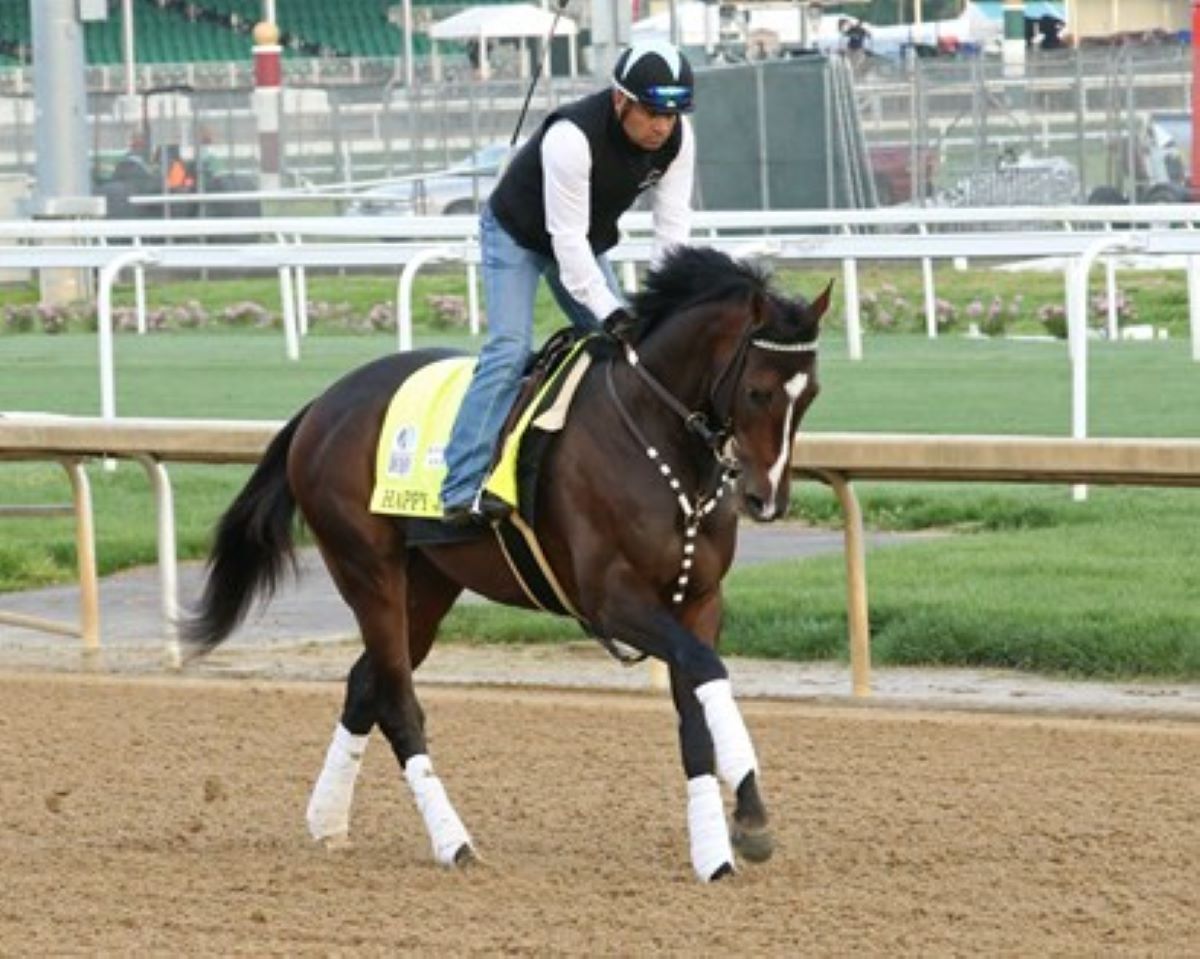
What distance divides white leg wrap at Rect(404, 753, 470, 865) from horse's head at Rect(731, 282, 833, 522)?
107 centimetres

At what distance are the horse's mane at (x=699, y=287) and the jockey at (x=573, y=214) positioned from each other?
70 mm

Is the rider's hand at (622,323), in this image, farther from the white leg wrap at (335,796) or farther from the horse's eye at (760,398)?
the white leg wrap at (335,796)

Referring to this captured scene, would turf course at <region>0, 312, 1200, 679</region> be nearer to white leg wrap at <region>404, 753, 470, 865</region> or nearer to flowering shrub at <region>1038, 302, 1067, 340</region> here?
flowering shrub at <region>1038, 302, 1067, 340</region>

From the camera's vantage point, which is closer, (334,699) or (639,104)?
(639,104)

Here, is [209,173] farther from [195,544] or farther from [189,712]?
[189,712]

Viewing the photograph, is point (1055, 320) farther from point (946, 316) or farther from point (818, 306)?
point (818, 306)

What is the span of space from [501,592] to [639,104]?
4.15ft

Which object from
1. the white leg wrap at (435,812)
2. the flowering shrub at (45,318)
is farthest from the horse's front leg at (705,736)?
the flowering shrub at (45,318)

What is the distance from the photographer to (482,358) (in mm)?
8117

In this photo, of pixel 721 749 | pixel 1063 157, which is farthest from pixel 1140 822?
pixel 1063 157

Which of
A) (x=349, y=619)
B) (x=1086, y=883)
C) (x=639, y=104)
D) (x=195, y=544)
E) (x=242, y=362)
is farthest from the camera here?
(x=242, y=362)

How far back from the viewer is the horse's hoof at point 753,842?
24.1 ft

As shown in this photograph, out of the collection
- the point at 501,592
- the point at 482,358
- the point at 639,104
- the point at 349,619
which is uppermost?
the point at 639,104

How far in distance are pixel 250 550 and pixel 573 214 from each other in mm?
1513
